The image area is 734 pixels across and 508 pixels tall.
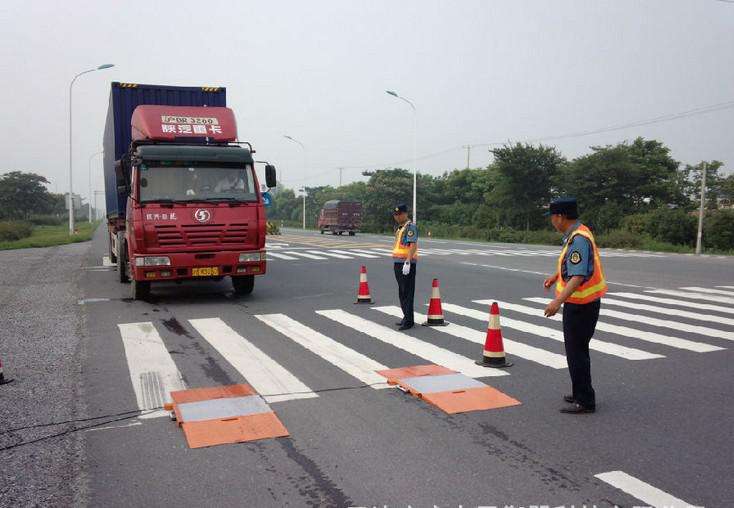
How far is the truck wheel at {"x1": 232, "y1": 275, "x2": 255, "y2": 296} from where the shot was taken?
39.5 ft

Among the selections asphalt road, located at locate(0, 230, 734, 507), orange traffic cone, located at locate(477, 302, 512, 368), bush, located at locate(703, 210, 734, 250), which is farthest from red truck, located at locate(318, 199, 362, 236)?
orange traffic cone, located at locate(477, 302, 512, 368)

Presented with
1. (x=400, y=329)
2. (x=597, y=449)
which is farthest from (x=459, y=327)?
(x=597, y=449)

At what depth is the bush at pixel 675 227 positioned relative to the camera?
115ft

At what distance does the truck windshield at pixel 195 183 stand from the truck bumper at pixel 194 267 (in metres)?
0.99

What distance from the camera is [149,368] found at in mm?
6582

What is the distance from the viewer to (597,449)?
4.32 m

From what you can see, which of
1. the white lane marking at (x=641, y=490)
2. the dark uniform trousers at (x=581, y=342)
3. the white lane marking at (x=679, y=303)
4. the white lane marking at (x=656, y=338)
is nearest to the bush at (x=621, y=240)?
the white lane marking at (x=679, y=303)

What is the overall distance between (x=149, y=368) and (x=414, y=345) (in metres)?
3.17

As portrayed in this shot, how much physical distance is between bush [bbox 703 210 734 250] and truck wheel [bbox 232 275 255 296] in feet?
100

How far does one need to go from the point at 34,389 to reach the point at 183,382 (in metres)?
1.37

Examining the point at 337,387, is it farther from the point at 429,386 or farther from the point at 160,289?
the point at 160,289

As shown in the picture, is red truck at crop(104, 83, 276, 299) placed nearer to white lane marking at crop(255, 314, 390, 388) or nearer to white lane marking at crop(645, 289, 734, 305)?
white lane marking at crop(255, 314, 390, 388)

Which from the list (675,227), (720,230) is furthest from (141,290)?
(720,230)

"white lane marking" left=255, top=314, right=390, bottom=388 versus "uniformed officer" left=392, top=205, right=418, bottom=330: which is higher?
"uniformed officer" left=392, top=205, right=418, bottom=330
